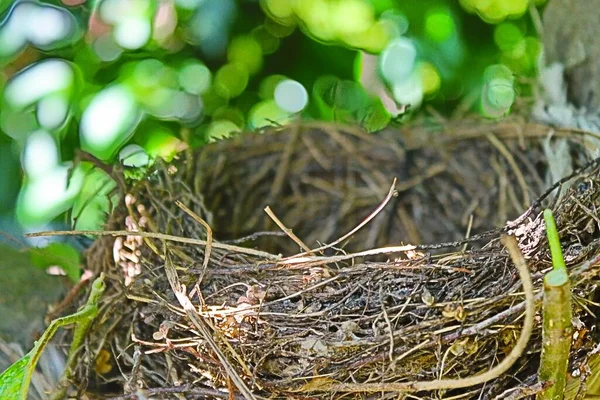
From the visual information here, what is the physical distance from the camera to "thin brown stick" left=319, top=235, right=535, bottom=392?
0.62 m

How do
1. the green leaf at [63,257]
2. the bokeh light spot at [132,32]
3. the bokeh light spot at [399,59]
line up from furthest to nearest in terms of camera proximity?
the bokeh light spot at [399,59], the bokeh light spot at [132,32], the green leaf at [63,257]

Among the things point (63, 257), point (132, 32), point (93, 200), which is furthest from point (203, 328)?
point (132, 32)

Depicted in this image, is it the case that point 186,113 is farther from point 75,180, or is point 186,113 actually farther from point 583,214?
point 583,214

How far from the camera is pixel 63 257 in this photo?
1.07 m

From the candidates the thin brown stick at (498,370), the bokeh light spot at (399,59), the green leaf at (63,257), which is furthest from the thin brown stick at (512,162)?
the green leaf at (63,257)

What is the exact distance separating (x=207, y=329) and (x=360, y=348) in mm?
179

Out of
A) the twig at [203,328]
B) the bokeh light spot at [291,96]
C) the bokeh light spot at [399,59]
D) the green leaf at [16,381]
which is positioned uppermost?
the bokeh light spot at [399,59]

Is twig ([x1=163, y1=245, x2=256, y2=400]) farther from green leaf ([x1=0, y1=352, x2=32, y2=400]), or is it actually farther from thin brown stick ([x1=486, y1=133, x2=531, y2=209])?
thin brown stick ([x1=486, y1=133, x2=531, y2=209])

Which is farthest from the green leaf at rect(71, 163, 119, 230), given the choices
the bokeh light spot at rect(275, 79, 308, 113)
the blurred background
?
the bokeh light spot at rect(275, 79, 308, 113)

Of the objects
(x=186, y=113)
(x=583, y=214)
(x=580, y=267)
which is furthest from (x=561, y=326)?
(x=186, y=113)

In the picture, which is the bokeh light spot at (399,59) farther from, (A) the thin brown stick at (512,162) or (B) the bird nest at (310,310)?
(B) the bird nest at (310,310)

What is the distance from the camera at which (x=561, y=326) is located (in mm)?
636

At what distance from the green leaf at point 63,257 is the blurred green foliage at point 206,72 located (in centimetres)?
7

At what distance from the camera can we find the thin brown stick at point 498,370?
0.62 m
